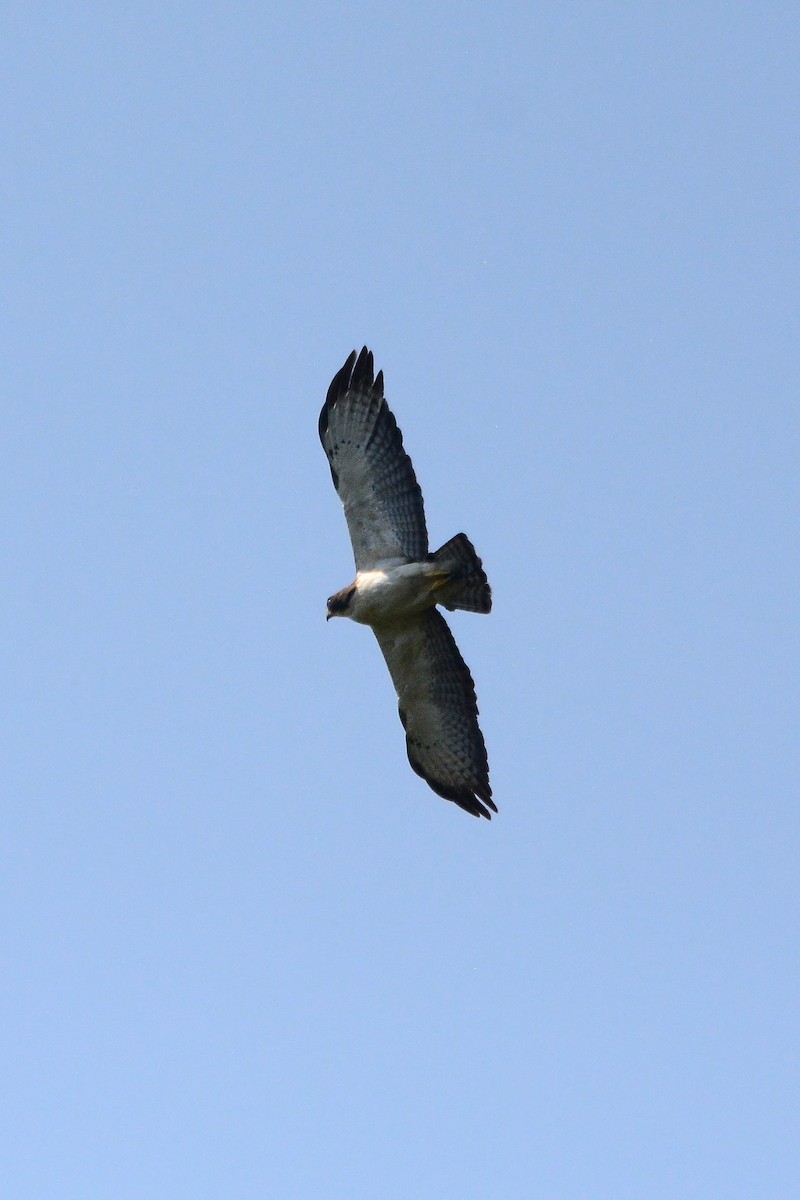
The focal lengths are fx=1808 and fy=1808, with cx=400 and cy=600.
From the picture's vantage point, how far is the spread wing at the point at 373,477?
584 inches

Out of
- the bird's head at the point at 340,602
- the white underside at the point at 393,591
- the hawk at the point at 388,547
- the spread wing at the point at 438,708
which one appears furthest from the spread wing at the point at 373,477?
the spread wing at the point at 438,708

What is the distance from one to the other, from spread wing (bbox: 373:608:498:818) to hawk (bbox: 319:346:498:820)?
1 centimetres

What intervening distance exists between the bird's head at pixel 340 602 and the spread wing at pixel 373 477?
10.7 inches

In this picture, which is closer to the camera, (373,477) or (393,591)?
(393,591)

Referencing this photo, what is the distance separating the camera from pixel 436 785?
630 inches

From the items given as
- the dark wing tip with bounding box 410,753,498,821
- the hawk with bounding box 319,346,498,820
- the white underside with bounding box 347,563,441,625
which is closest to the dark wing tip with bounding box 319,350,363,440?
the hawk with bounding box 319,346,498,820

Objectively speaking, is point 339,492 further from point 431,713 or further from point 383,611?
point 431,713

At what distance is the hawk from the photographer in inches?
577

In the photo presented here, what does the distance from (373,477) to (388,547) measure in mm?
590

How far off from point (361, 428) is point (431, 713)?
261cm

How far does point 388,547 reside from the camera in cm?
1491

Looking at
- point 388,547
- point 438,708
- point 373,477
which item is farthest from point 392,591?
point 438,708

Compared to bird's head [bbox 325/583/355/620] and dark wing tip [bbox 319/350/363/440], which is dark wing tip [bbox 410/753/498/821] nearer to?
bird's head [bbox 325/583/355/620]

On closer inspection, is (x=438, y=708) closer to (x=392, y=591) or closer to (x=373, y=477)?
(x=392, y=591)
